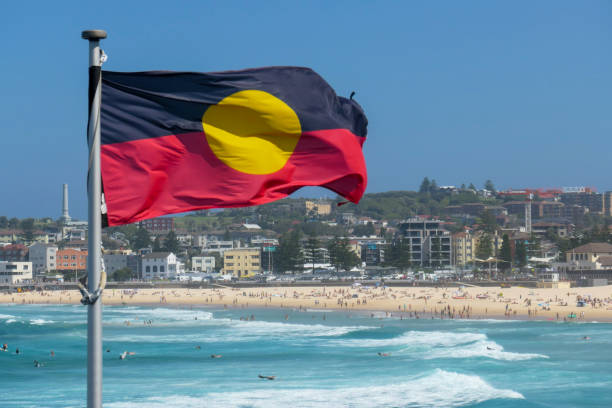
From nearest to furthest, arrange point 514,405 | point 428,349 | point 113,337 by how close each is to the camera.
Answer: point 514,405 < point 428,349 < point 113,337

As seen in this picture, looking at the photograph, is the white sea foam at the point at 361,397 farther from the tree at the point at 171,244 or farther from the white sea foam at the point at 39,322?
the tree at the point at 171,244

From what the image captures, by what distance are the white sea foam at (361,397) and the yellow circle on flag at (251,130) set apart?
25.9 metres

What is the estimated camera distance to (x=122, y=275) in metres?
156

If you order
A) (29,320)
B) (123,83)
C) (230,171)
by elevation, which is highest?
(123,83)

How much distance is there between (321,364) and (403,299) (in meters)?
52.0

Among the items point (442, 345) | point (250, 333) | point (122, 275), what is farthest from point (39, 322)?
point (122, 275)

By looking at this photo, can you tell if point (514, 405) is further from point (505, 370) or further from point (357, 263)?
point (357, 263)

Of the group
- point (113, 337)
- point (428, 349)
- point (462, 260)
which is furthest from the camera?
point (462, 260)

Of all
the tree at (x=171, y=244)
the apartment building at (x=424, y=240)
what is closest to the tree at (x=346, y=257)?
the apartment building at (x=424, y=240)

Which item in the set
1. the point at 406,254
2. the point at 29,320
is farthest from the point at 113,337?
the point at 406,254

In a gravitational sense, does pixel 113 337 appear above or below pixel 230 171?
below

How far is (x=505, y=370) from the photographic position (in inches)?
1634

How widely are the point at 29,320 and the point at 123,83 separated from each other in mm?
76281

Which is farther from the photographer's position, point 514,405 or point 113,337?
point 113,337
